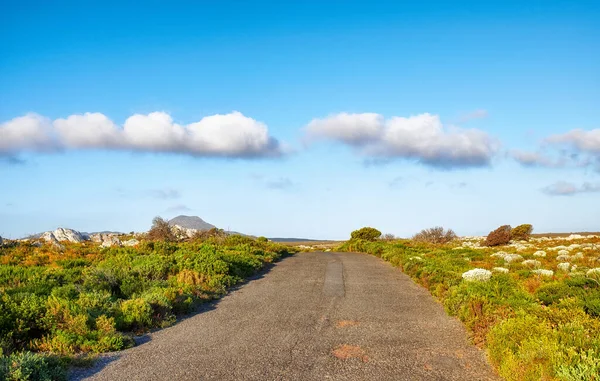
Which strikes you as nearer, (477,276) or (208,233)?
(477,276)

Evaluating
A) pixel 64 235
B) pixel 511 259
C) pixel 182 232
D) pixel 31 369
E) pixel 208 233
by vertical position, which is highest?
pixel 182 232

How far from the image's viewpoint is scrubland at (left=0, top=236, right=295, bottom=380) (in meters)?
8.53

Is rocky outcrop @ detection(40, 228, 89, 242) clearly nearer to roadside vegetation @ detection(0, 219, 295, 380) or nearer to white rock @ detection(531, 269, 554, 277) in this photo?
roadside vegetation @ detection(0, 219, 295, 380)

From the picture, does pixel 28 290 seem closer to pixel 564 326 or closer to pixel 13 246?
pixel 564 326

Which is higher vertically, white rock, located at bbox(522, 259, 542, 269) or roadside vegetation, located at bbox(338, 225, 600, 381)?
white rock, located at bbox(522, 259, 542, 269)

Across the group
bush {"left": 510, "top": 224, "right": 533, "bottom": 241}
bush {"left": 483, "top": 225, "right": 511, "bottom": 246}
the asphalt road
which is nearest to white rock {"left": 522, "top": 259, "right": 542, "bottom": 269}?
the asphalt road

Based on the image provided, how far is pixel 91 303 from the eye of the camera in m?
11.6

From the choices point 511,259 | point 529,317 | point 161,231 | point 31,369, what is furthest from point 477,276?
point 161,231

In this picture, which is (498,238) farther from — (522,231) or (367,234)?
(367,234)

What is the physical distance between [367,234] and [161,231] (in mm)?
27352

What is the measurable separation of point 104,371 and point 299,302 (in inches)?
287

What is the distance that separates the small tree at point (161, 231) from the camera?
41125 millimetres

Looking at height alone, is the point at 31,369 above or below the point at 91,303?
below

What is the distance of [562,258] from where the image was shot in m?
23.0
